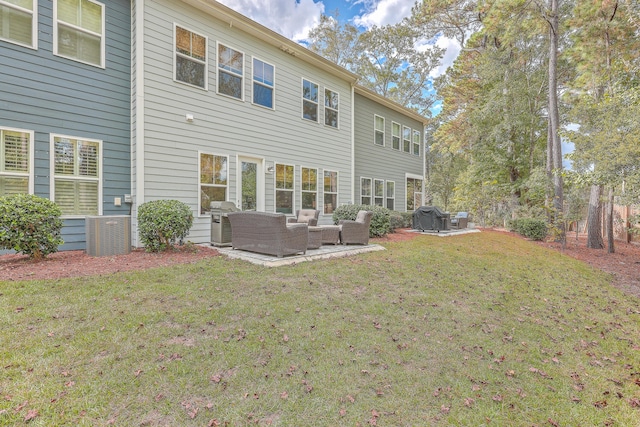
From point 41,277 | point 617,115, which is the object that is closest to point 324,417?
point 41,277

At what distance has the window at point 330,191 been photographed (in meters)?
10.6

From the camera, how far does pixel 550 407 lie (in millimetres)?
2215

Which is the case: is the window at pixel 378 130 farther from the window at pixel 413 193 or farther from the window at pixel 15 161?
the window at pixel 15 161

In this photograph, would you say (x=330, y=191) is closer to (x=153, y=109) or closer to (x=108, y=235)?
(x=153, y=109)

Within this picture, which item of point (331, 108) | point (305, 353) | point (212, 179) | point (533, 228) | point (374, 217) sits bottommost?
point (305, 353)

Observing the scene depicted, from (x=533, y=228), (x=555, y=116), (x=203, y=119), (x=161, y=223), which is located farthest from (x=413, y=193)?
(x=161, y=223)

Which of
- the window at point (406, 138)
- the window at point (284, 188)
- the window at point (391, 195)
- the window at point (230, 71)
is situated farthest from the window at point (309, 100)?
the window at point (406, 138)

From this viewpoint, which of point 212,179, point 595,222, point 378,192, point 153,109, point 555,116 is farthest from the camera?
point 378,192

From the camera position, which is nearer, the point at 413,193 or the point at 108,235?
the point at 108,235

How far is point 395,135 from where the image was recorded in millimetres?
14141

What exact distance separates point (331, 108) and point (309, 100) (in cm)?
109

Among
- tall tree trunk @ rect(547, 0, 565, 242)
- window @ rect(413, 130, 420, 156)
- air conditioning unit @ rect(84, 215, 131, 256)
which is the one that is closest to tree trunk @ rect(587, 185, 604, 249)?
tall tree trunk @ rect(547, 0, 565, 242)

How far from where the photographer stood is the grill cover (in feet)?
37.9

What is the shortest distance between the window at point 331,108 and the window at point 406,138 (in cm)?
512
